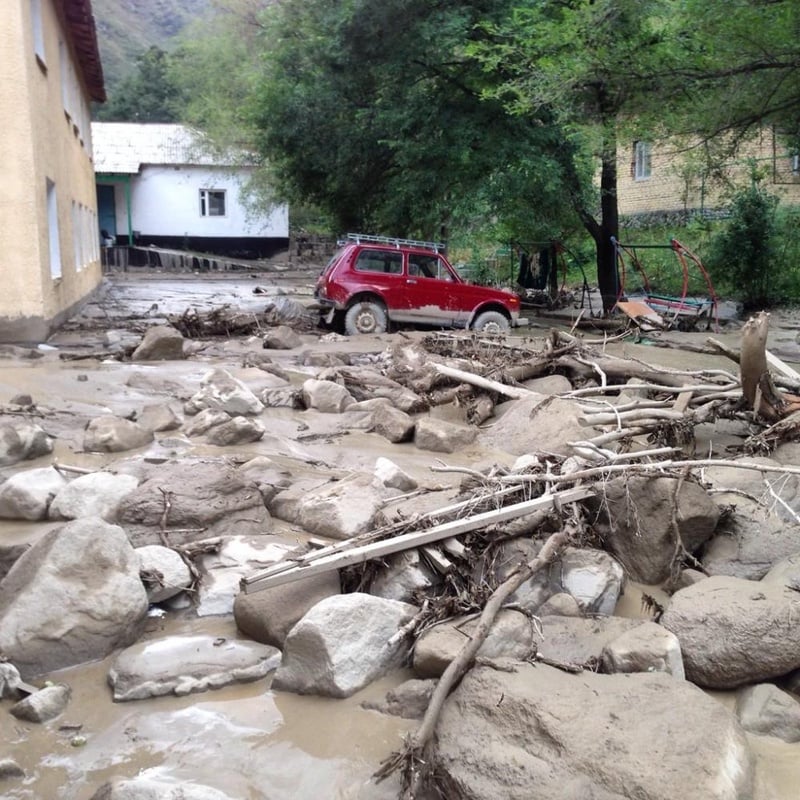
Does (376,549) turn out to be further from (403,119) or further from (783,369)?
(403,119)

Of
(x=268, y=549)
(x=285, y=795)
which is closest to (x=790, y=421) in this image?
(x=268, y=549)

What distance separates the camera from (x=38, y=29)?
45.8 ft

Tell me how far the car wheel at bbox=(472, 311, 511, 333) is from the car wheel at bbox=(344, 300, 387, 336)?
167cm

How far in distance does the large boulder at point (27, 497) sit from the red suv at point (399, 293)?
10457 millimetres

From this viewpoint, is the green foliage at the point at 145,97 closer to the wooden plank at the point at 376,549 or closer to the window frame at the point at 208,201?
the window frame at the point at 208,201

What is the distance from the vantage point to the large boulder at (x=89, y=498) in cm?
532

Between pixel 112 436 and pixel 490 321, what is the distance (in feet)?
32.8

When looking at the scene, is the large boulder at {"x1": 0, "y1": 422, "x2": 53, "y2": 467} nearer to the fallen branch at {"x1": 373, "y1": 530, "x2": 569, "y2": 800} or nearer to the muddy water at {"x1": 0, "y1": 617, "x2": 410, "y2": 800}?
the muddy water at {"x1": 0, "y1": 617, "x2": 410, "y2": 800}

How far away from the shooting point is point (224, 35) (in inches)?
2031

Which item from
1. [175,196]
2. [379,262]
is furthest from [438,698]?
[175,196]

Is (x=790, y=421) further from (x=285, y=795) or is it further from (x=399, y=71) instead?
(x=399, y=71)

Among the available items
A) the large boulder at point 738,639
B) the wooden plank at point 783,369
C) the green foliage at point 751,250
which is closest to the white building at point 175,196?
the green foliage at point 751,250

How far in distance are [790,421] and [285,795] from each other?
4599 millimetres

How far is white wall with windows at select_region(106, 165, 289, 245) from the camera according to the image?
130 feet
